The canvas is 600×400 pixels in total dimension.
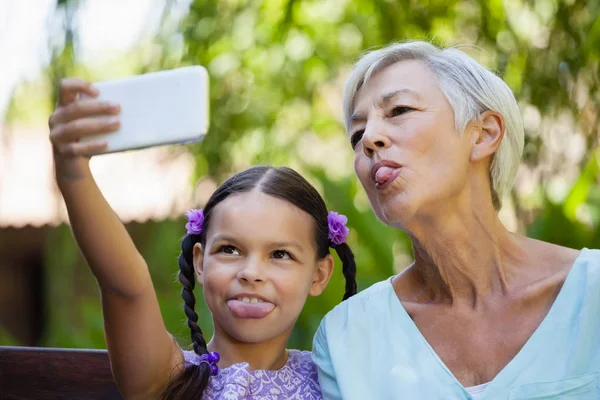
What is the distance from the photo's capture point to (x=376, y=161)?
2344 mm

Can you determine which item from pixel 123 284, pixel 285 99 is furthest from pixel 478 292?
pixel 285 99

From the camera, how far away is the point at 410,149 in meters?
2.33

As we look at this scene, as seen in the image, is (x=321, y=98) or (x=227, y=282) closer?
(x=227, y=282)

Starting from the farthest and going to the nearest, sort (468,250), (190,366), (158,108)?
(468,250) < (190,366) < (158,108)

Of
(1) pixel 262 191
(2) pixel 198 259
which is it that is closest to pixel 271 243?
(1) pixel 262 191

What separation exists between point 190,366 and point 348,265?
657 millimetres

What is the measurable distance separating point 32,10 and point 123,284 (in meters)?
2.71

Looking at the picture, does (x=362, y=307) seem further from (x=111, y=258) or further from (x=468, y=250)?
(x=111, y=258)

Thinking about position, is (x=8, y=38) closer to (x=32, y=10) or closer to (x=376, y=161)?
(x=32, y=10)

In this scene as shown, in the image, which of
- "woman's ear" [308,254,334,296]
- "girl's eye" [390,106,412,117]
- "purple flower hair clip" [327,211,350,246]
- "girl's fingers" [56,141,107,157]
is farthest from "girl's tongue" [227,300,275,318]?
"girl's fingers" [56,141,107,157]

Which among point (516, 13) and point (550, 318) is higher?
point (516, 13)

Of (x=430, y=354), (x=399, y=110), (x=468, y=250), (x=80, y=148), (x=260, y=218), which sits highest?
(x=80, y=148)

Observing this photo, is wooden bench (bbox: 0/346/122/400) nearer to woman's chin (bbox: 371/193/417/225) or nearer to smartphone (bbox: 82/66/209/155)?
woman's chin (bbox: 371/193/417/225)

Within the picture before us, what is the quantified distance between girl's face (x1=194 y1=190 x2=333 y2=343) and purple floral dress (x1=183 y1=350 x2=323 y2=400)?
0.10m
